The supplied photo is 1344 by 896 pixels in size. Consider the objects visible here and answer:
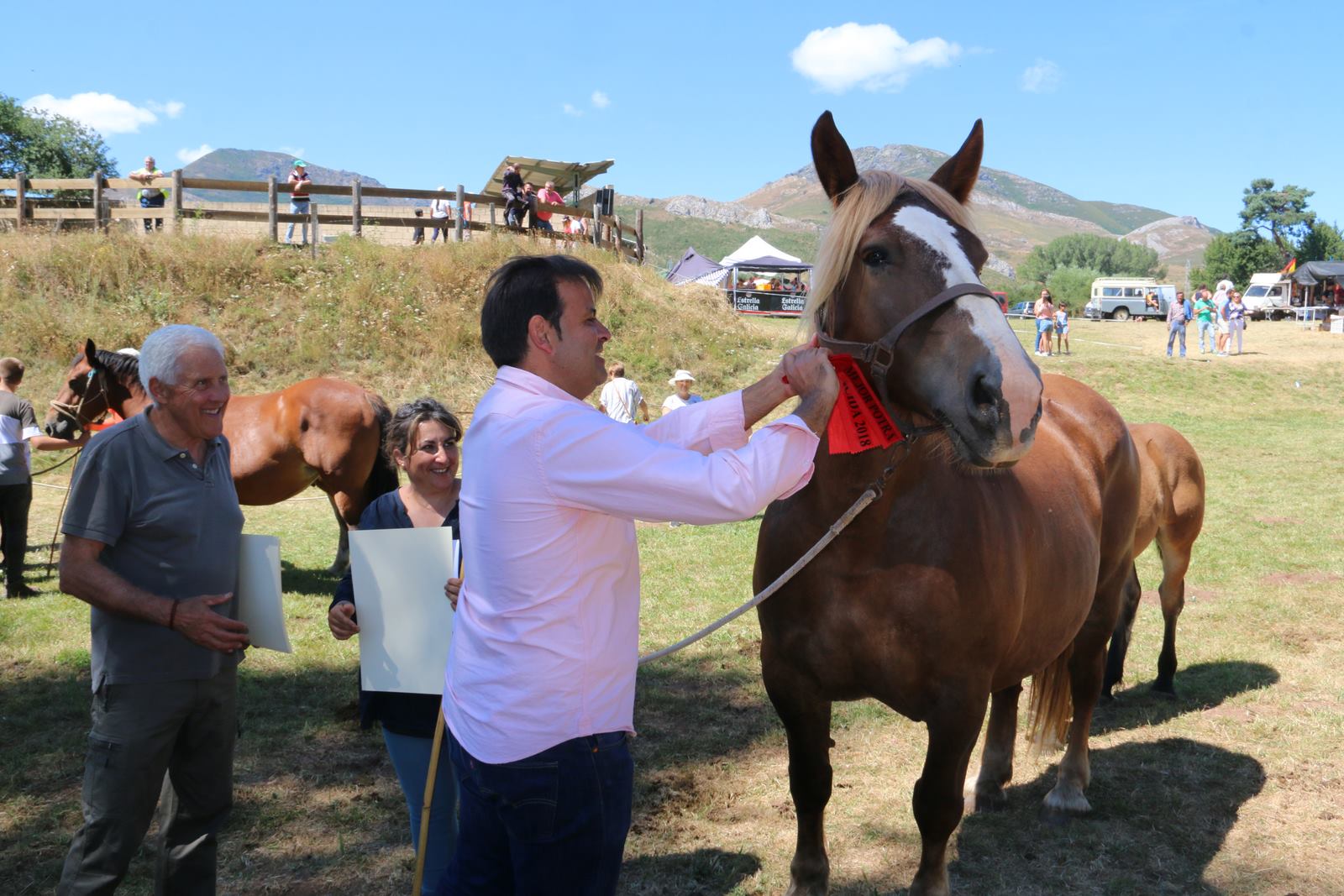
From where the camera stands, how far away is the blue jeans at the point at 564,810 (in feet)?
6.05

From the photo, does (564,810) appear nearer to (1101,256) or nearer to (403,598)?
(403,598)

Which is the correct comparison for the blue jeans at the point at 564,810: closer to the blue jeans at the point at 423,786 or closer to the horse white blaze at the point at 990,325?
the horse white blaze at the point at 990,325

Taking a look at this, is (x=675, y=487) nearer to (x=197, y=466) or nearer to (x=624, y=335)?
(x=197, y=466)

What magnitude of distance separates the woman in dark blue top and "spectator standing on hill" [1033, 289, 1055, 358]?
22728mm

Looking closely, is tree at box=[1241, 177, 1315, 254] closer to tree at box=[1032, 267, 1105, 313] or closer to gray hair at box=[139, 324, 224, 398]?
tree at box=[1032, 267, 1105, 313]

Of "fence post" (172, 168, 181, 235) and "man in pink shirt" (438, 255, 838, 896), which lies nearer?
"man in pink shirt" (438, 255, 838, 896)

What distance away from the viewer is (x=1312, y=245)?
77562mm

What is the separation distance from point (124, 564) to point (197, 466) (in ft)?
1.12

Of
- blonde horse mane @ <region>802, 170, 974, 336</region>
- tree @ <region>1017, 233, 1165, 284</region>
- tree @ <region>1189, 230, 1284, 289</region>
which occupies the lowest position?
blonde horse mane @ <region>802, 170, 974, 336</region>

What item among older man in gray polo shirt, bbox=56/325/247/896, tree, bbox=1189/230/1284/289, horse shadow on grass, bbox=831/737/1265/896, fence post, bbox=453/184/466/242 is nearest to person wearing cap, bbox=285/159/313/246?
fence post, bbox=453/184/466/242

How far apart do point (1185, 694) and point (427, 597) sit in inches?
191

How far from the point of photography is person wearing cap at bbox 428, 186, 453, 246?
21.0 meters

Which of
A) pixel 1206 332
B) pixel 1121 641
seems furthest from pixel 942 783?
pixel 1206 332

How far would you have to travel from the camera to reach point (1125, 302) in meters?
50.8
